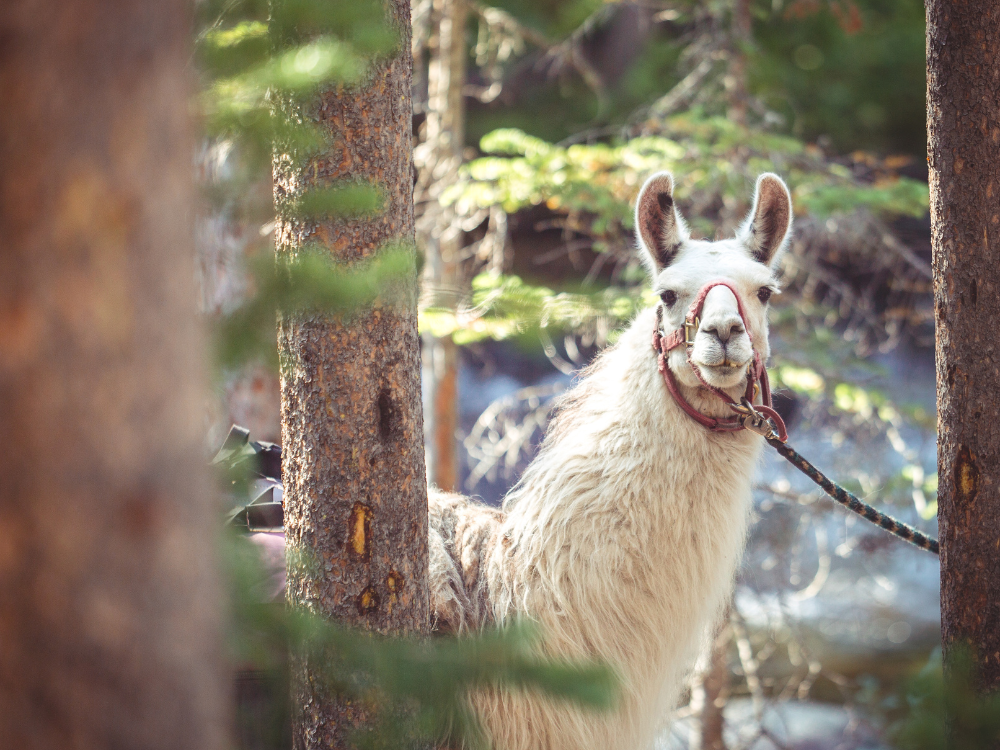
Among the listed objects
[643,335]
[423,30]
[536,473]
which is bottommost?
[536,473]

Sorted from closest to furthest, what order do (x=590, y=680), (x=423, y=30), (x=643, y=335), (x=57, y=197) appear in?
(x=57, y=197), (x=590, y=680), (x=643, y=335), (x=423, y=30)

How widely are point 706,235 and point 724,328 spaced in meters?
2.50

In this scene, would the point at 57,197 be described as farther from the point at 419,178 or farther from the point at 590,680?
the point at 419,178

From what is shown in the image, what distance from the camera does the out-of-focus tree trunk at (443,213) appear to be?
6754 mm

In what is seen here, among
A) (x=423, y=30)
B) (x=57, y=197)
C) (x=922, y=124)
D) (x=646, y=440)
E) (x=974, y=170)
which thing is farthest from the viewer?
(x=922, y=124)

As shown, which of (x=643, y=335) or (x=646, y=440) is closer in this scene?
(x=646, y=440)

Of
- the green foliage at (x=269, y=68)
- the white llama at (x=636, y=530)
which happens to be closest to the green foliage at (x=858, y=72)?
the white llama at (x=636, y=530)

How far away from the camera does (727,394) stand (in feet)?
9.15

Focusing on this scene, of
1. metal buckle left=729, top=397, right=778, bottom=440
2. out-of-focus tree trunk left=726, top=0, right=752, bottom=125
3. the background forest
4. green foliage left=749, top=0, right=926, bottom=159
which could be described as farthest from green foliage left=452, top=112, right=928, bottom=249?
green foliage left=749, top=0, right=926, bottom=159

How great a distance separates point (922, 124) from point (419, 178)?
9700mm

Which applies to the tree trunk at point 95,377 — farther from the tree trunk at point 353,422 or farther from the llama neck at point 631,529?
the llama neck at point 631,529

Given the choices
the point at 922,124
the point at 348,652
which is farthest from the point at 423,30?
the point at 922,124

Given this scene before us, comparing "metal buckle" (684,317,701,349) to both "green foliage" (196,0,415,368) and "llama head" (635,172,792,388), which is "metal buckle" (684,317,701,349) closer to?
"llama head" (635,172,792,388)

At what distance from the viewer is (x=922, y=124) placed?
12.5m
